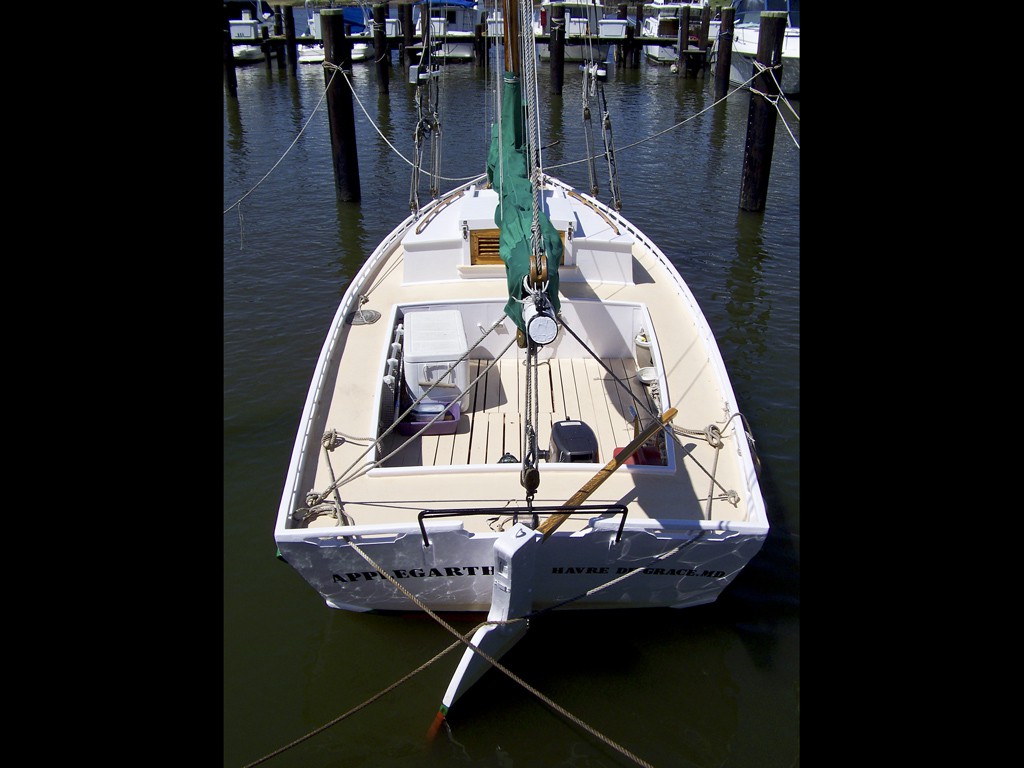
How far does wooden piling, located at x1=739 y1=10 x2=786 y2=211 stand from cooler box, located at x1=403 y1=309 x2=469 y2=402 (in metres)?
11.4

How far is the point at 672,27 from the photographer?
41000mm

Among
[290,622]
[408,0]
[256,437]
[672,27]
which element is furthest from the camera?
[672,27]

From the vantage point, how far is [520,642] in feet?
21.3

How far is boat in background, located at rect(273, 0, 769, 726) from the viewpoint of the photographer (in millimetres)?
5535

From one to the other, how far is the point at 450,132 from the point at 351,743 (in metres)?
22.8

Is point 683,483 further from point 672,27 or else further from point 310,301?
point 672,27

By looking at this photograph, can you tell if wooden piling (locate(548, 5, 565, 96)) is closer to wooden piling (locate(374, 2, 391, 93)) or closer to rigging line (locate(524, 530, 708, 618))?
wooden piling (locate(374, 2, 391, 93))

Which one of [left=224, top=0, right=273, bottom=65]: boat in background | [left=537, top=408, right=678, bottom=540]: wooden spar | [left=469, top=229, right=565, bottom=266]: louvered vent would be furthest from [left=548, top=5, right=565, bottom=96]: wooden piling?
[left=537, top=408, right=678, bottom=540]: wooden spar

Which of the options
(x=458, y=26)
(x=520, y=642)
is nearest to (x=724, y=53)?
(x=458, y=26)
